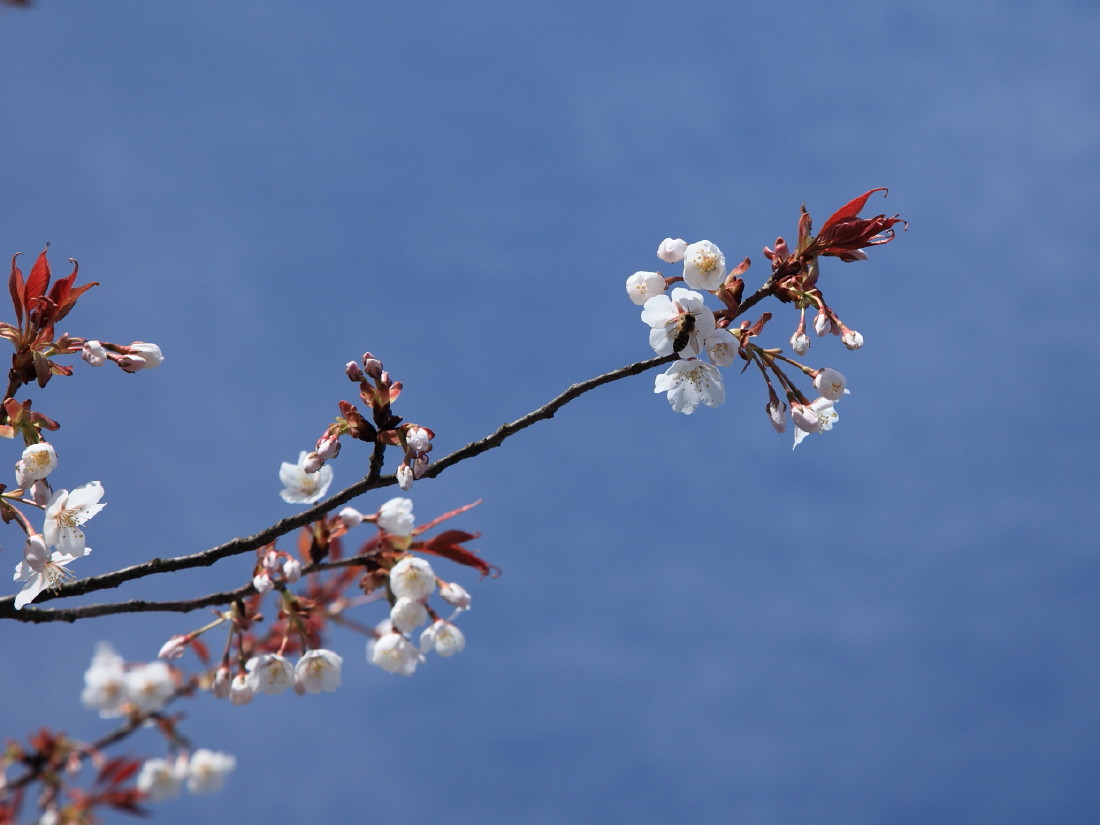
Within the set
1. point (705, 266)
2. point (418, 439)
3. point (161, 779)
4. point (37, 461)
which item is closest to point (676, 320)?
point (705, 266)

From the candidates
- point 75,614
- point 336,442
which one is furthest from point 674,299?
point 75,614

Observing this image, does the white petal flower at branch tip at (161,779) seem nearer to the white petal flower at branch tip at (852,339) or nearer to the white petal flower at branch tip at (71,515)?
the white petal flower at branch tip at (71,515)

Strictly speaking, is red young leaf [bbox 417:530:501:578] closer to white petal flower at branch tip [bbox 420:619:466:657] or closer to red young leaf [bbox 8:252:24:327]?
white petal flower at branch tip [bbox 420:619:466:657]

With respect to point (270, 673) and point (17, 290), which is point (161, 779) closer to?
point (270, 673)

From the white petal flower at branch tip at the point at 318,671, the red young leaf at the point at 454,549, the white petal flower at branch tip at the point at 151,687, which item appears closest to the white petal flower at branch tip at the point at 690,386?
the red young leaf at the point at 454,549

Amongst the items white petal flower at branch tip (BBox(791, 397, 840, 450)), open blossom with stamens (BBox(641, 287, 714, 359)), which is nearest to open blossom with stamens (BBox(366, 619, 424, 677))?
open blossom with stamens (BBox(641, 287, 714, 359))

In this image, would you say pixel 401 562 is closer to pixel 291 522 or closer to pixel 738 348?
A: pixel 291 522

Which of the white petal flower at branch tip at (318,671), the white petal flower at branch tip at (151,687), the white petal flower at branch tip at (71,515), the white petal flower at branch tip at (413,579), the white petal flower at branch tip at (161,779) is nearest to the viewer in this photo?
the white petal flower at branch tip at (413,579)
